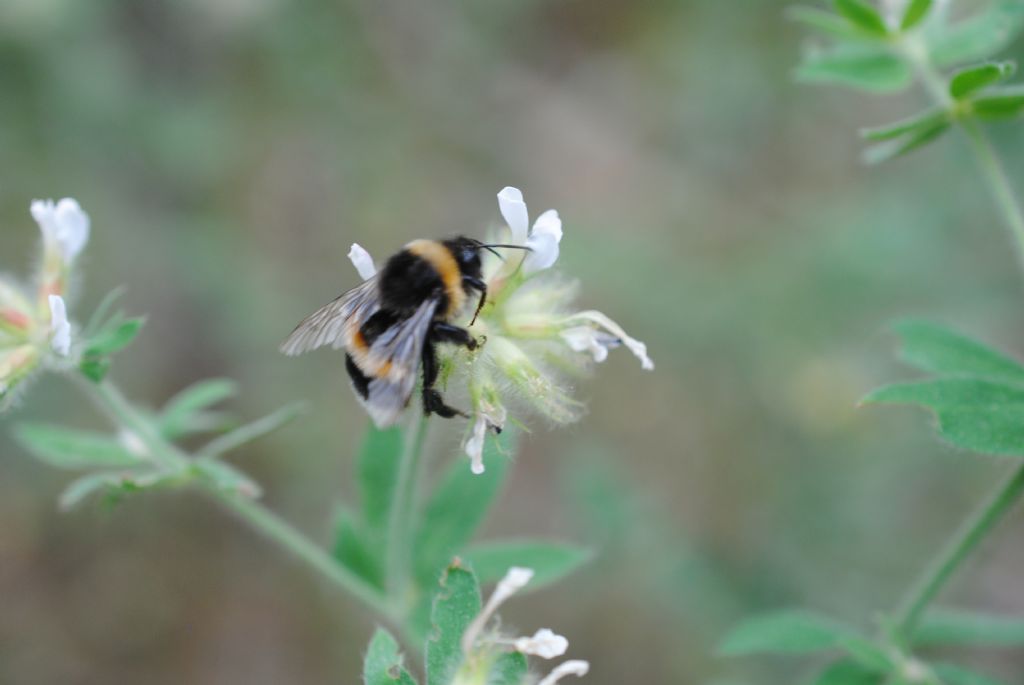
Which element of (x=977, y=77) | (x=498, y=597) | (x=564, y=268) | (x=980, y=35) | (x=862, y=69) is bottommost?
(x=498, y=597)

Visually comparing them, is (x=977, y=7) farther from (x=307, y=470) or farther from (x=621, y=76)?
(x=307, y=470)

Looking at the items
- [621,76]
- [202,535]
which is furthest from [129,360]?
[621,76]

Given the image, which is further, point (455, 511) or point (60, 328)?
point (455, 511)

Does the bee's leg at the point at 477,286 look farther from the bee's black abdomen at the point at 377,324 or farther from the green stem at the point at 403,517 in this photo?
the green stem at the point at 403,517

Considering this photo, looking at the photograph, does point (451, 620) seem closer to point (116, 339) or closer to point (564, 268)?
point (116, 339)

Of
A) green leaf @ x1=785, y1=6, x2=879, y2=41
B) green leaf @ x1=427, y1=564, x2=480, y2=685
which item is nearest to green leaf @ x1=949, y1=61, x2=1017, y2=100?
green leaf @ x1=785, y1=6, x2=879, y2=41

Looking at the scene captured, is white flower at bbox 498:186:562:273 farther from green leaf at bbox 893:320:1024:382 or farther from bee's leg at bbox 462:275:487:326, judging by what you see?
green leaf at bbox 893:320:1024:382

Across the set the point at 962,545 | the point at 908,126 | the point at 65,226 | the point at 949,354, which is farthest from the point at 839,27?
the point at 65,226
